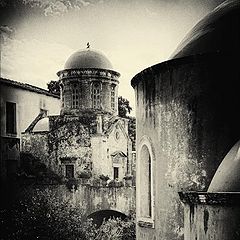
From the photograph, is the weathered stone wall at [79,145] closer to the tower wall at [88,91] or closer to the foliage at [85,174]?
the foliage at [85,174]

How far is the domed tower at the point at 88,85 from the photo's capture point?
8930mm

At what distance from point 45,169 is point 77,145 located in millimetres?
758

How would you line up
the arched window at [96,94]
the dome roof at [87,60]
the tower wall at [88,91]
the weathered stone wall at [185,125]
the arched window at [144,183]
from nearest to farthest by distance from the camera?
the weathered stone wall at [185,125] < the arched window at [144,183] < the dome roof at [87,60] < the tower wall at [88,91] < the arched window at [96,94]

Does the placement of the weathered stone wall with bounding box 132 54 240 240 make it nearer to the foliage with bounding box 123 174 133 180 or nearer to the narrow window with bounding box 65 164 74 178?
the foliage with bounding box 123 174 133 180

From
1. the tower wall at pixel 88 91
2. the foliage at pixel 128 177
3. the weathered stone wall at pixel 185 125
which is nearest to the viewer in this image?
the weathered stone wall at pixel 185 125

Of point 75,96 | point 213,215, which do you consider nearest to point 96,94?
point 75,96

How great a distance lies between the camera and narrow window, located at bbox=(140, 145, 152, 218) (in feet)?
22.0

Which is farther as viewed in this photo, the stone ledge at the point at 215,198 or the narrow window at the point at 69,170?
the narrow window at the point at 69,170

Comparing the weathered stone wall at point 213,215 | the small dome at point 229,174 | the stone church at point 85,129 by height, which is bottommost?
the weathered stone wall at point 213,215

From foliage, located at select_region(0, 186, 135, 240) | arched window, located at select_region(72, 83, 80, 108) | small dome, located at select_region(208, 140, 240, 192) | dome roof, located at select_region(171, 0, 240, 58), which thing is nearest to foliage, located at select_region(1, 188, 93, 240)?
foliage, located at select_region(0, 186, 135, 240)

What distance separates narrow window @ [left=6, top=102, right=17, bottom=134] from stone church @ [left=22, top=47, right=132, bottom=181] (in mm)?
259

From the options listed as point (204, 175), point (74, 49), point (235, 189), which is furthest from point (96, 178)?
point (235, 189)

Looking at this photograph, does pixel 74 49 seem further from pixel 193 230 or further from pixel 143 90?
pixel 193 230

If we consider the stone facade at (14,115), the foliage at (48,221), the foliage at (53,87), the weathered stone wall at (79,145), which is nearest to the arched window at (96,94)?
the weathered stone wall at (79,145)
